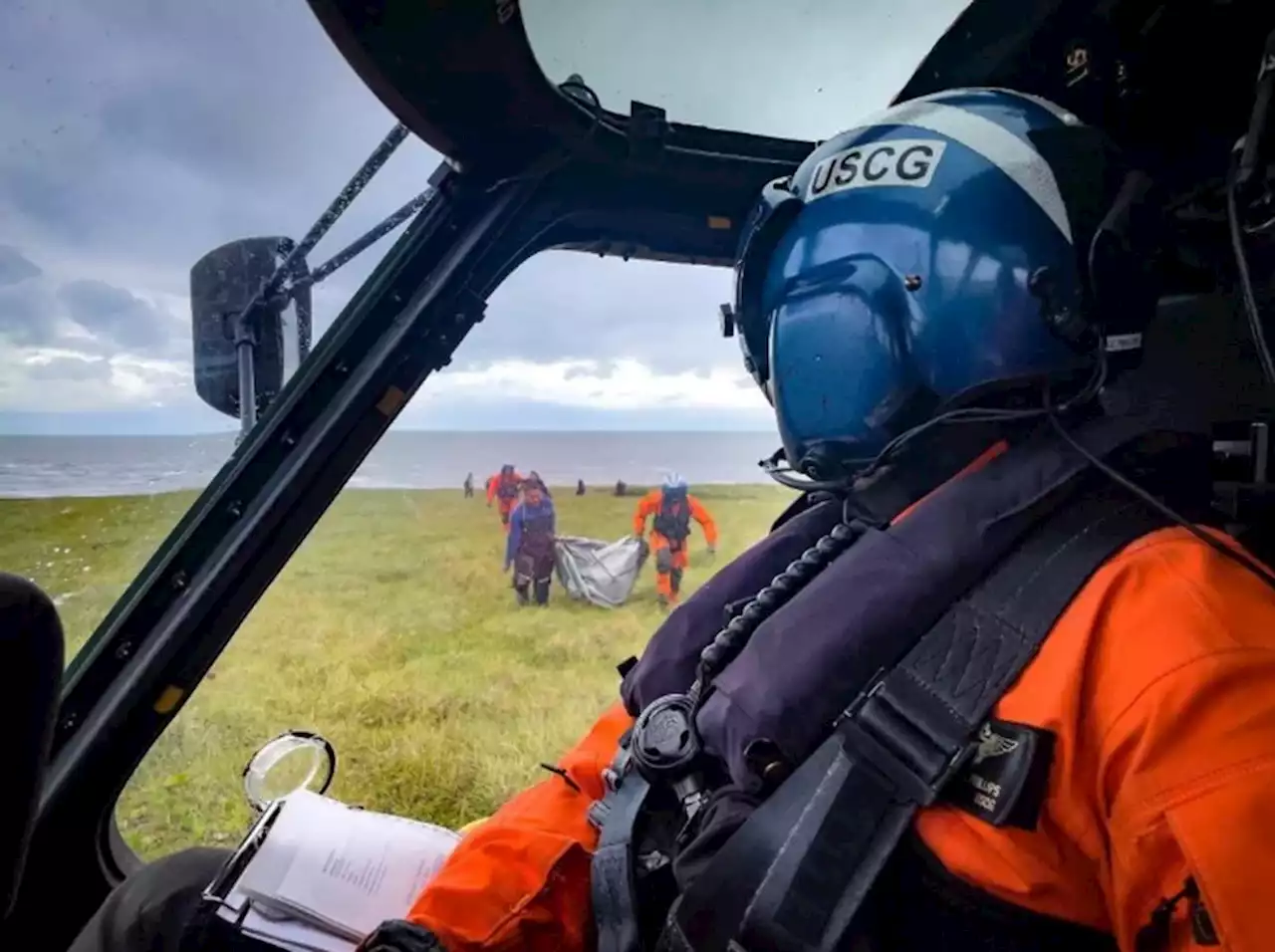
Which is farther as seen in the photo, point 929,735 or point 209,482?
point 209,482

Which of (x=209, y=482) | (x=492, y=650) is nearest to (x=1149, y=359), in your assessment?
(x=209, y=482)

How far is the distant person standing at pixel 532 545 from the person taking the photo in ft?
9.05

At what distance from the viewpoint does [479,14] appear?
1338 millimetres

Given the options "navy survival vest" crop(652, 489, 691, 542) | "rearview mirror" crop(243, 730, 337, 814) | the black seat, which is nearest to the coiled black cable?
the black seat

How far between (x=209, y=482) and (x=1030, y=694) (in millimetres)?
1412

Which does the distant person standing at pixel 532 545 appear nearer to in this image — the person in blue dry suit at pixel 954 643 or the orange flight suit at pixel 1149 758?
the person in blue dry suit at pixel 954 643

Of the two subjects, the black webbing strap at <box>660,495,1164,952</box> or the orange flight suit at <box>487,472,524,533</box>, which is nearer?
the black webbing strap at <box>660,495,1164,952</box>

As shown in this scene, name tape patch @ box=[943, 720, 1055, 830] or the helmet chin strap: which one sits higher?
the helmet chin strap

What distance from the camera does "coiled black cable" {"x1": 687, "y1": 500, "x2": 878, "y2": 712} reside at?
103 cm

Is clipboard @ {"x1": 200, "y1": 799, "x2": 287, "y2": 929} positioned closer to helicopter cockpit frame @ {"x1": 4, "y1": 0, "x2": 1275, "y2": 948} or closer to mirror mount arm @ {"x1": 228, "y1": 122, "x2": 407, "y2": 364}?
helicopter cockpit frame @ {"x1": 4, "y1": 0, "x2": 1275, "y2": 948}

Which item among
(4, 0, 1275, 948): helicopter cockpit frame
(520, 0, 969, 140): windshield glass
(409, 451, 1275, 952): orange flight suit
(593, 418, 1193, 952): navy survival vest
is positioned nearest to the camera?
(409, 451, 1275, 952): orange flight suit

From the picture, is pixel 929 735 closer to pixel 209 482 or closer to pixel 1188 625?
pixel 1188 625

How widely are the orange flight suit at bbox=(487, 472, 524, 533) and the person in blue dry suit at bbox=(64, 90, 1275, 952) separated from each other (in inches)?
56.5

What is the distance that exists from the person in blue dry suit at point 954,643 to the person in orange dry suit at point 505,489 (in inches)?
55.8
